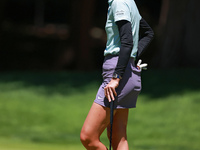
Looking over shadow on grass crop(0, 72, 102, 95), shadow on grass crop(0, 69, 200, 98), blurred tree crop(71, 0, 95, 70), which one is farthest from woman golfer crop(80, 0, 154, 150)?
blurred tree crop(71, 0, 95, 70)

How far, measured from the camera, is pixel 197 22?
13477 millimetres

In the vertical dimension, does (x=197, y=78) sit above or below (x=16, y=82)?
above

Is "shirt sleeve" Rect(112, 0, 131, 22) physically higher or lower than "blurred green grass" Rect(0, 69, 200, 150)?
higher

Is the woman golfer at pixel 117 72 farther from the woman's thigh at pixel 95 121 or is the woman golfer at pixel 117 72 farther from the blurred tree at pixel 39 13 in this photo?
the blurred tree at pixel 39 13

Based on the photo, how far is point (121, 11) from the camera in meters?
4.09

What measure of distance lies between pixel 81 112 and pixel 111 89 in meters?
6.81

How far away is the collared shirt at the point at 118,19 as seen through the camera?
13.5 feet

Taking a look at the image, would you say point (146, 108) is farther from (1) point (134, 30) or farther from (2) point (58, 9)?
(2) point (58, 9)

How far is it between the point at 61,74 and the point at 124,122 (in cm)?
989

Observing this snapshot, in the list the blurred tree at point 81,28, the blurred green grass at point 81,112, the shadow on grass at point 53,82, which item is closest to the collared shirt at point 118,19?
the blurred green grass at point 81,112

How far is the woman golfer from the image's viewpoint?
411cm

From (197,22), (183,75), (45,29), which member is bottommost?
(45,29)

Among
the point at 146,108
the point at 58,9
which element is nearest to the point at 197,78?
the point at 146,108

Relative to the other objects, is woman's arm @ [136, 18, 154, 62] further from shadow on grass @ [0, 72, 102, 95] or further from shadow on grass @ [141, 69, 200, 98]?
shadow on grass @ [0, 72, 102, 95]
